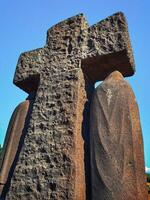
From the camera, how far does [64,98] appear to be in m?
3.26

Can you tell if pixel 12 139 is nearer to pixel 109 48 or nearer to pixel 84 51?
pixel 84 51

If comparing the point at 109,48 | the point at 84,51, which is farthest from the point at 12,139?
the point at 109,48

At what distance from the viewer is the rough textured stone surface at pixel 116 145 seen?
245cm

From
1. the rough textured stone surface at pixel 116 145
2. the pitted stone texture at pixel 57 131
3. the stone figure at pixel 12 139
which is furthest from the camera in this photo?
the stone figure at pixel 12 139

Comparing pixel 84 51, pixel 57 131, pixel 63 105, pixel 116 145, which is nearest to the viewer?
pixel 116 145

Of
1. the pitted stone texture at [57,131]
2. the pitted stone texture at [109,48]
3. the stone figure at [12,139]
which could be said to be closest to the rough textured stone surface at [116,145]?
the pitted stone texture at [57,131]

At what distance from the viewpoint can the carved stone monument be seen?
281 centimetres

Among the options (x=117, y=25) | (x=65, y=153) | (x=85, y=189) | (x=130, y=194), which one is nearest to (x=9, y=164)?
(x=65, y=153)

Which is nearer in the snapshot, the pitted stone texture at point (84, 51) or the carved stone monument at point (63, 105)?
the carved stone monument at point (63, 105)

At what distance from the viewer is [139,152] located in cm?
262

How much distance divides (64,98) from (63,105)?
3.8 inches

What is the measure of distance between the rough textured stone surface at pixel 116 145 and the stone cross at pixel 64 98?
0.63 feet

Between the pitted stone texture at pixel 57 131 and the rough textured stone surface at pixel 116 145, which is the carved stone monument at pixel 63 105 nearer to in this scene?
the pitted stone texture at pixel 57 131

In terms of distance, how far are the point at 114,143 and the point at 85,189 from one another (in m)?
0.58
